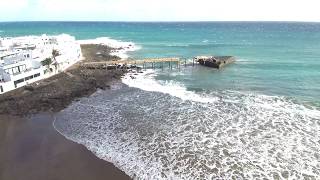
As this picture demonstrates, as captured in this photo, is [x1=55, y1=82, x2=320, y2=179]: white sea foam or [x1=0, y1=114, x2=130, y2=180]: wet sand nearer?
[x1=0, y1=114, x2=130, y2=180]: wet sand

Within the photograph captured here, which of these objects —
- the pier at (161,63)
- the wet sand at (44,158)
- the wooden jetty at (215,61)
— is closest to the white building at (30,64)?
the pier at (161,63)

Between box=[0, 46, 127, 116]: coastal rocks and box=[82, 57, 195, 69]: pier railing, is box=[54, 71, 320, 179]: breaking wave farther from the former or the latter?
box=[82, 57, 195, 69]: pier railing

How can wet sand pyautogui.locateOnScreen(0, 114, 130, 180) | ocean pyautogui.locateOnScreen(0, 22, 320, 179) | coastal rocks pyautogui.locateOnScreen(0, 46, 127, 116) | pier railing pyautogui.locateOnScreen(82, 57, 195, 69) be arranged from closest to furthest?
wet sand pyautogui.locateOnScreen(0, 114, 130, 180), ocean pyautogui.locateOnScreen(0, 22, 320, 179), coastal rocks pyautogui.locateOnScreen(0, 46, 127, 116), pier railing pyautogui.locateOnScreen(82, 57, 195, 69)

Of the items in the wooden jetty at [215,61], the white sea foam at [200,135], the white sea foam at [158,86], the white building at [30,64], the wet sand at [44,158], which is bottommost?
the wet sand at [44,158]

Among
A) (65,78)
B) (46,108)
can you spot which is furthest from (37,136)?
(65,78)

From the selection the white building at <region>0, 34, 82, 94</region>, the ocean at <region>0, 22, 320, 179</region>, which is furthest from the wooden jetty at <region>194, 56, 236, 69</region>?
the white building at <region>0, 34, 82, 94</region>

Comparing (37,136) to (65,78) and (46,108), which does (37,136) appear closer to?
(46,108)

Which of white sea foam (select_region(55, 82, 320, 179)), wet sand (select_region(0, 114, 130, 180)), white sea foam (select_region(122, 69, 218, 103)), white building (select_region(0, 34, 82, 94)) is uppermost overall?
white building (select_region(0, 34, 82, 94))

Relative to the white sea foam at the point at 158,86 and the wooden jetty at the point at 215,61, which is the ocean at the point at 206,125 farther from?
the wooden jetty at the point at 215,61
